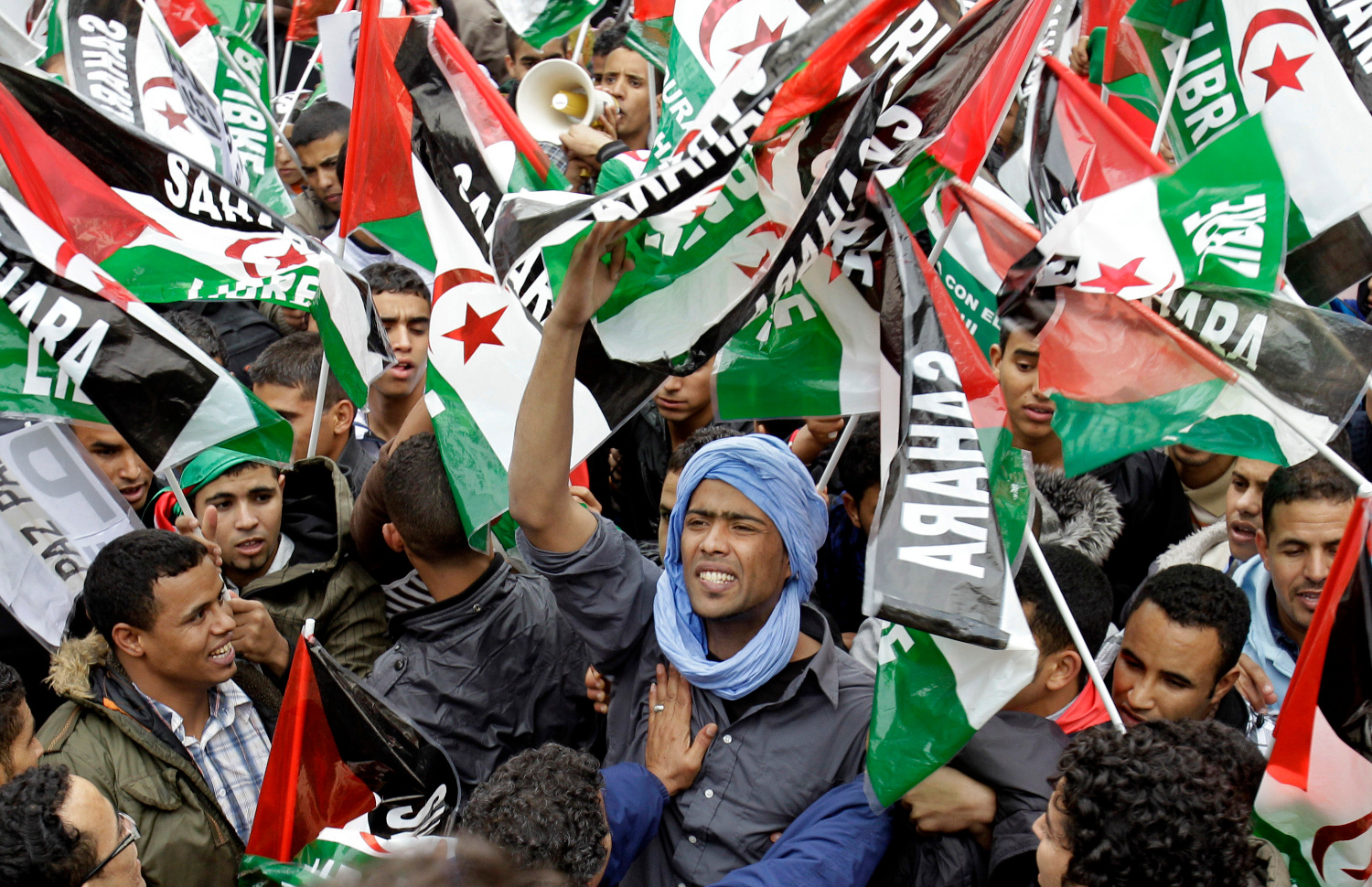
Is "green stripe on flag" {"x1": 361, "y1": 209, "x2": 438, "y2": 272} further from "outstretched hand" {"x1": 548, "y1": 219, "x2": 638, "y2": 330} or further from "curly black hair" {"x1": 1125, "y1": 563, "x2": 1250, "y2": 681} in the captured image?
"curly black hair" {"x1": 1125, "y1": 563, "x2": 1250, "y2": 681}

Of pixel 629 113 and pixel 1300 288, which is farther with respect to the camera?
pixel 629 113

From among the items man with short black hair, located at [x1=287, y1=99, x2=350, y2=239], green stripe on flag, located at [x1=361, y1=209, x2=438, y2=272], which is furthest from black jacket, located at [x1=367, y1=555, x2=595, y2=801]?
man with short black hair, located at [x1=287, y1=99, x2=350, y2=239]

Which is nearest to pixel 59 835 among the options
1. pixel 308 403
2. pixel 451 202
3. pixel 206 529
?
pixel 206 529

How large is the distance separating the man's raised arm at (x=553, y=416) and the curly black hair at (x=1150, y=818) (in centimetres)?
123

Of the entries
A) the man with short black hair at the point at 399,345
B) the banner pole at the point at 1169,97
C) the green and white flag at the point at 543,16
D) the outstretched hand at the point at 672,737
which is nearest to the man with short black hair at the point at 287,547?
the man with short black hair at the point at 399,345

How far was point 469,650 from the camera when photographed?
347cm

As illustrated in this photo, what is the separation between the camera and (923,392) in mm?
2736

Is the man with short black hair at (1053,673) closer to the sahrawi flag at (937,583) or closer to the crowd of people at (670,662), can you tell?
the crowd of people at (670,662)

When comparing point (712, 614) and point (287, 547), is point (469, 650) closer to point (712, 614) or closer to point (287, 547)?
point (712, 614)

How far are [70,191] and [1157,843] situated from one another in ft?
11.4

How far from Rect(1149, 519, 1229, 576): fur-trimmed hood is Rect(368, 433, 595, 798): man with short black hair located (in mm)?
1906

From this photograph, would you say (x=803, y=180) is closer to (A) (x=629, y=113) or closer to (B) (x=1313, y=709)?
(B) (x=1313, y=709)

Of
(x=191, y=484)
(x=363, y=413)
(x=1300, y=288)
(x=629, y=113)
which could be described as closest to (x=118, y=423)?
Result: (x=191, y=484)

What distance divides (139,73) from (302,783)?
3192mm
